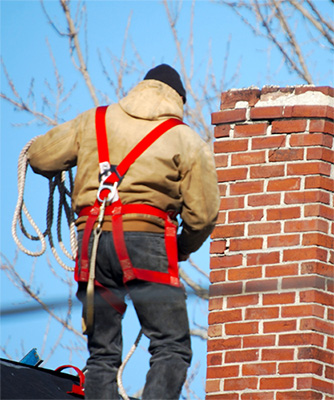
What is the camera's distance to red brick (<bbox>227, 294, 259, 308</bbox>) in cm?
686

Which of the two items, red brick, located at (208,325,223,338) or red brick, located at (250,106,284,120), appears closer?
red brick, located at (208,325,223,338)

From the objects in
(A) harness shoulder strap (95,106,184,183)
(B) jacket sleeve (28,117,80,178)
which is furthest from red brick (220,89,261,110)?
(B) jacket sleeve (28,117,80,178)

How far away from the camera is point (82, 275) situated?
518 cm

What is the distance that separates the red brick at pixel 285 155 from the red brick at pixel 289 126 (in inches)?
5.5

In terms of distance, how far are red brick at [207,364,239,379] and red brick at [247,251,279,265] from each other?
0.70 meters

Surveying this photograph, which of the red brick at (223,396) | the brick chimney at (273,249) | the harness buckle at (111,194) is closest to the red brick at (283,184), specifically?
the brick chimney at (273,249)

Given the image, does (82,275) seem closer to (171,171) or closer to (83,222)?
(83,222)

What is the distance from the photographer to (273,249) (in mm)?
6898

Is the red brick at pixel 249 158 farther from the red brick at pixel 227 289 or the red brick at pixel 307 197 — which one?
the red brick at pixel 227 289

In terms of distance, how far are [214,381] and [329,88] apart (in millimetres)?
2134

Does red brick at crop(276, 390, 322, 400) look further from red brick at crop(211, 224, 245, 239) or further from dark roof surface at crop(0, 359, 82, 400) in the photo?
dark roof surface at crop(0, 359, 82, 400)

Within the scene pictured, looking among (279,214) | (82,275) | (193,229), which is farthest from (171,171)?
(279,214)

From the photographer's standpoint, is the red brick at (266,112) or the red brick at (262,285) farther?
the red brick at (266,112)

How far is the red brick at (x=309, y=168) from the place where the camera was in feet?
22.7
